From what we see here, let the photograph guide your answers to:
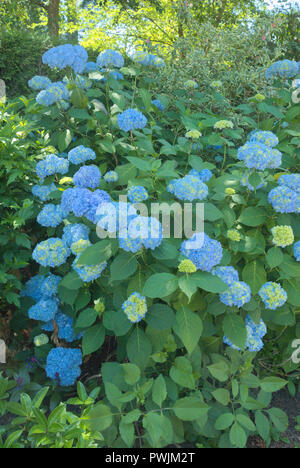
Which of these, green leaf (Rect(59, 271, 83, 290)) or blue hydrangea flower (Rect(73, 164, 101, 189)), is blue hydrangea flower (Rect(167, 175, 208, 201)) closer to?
blue hydrangea flower (Rect(73, 164, 101, 189))

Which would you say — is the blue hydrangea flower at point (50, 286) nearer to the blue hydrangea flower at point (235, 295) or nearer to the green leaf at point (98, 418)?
the green leaf at point (98, 418)

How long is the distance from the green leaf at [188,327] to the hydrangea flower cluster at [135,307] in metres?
0.14

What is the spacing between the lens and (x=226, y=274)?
1802 millimetres

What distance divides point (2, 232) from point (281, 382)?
1547 mm

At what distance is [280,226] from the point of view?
6.42 feet

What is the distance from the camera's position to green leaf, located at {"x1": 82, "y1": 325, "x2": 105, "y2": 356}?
6.17 feet

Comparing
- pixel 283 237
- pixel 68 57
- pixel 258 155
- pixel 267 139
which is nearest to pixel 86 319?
pixel 283 237

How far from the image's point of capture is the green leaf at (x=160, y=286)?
1541 mm

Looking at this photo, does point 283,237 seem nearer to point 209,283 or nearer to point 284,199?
point 284,199

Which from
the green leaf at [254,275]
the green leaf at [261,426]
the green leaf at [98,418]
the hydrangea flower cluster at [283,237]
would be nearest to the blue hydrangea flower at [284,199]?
the hydrangea flower cluster at [283,237]

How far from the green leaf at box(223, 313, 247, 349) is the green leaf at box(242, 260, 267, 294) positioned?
0.65 ft

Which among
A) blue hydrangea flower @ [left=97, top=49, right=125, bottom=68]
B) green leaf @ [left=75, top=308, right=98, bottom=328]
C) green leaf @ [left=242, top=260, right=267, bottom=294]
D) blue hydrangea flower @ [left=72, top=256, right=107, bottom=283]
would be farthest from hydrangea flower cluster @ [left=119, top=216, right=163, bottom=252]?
blue hydrangea flower @ [left=97, top=49, right=125, bottom=68]
